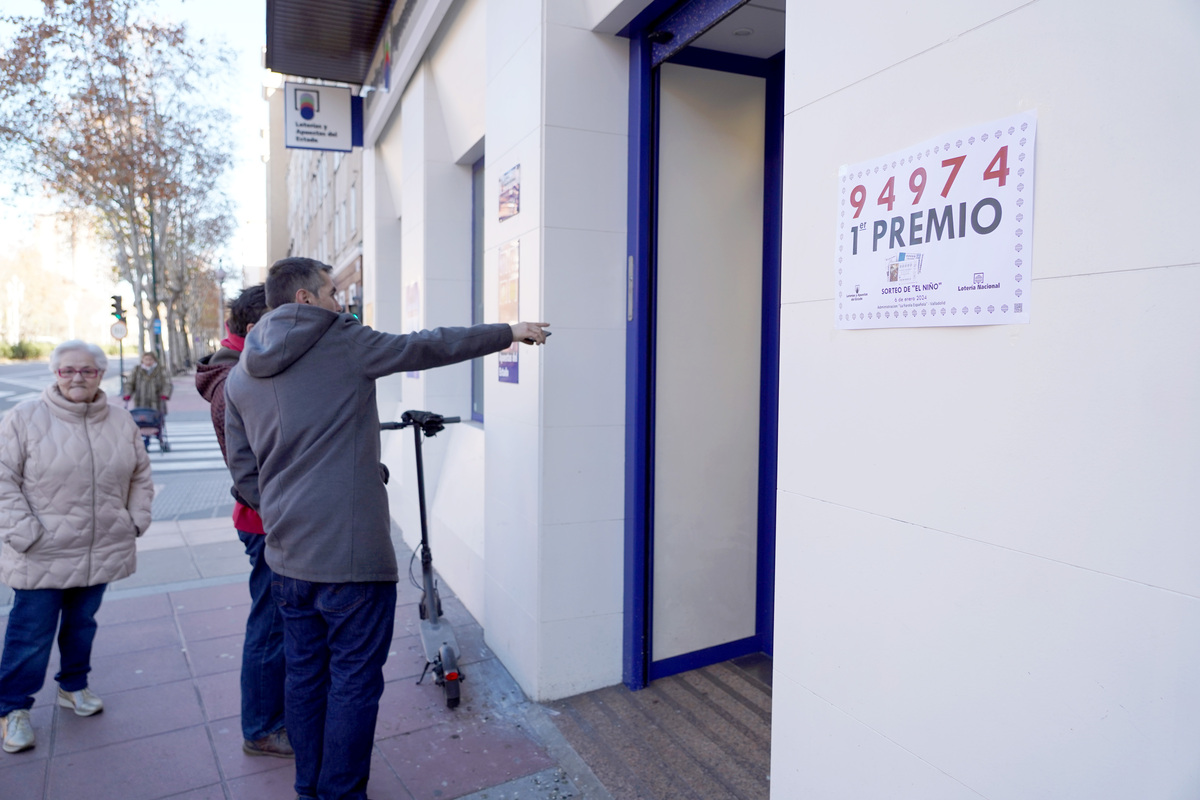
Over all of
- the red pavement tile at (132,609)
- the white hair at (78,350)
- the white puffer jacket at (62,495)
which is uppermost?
the white hair at (78,350)

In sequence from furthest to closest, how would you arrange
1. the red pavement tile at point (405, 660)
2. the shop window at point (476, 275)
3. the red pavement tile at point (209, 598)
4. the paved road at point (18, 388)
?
1. the paved road at point (18, 388)
2. the shop window at point (476, 275)
3. the red pavement tile at point (209, 598)
4. the red pavement tile at point (405, 660)

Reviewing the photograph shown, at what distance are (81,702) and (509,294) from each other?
2874 millimetres

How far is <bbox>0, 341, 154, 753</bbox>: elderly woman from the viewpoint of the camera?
341 centimetres

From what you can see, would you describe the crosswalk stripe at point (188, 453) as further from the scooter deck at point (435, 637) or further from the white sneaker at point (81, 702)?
the scooter deck at point (435, 637)

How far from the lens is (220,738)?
11.7ft

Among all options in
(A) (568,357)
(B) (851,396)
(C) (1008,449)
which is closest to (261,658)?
(A) (568,357)

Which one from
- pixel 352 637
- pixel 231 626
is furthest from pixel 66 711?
pixel 352 637

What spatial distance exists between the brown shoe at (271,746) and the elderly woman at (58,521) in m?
0.96

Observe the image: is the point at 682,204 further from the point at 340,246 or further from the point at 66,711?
the point at 340,246

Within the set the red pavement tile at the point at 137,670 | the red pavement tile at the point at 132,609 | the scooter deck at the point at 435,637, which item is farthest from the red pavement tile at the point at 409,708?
the red pavement tile at the point at 132,609

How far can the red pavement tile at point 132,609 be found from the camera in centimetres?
498

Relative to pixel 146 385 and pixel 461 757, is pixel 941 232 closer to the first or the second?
pixel 461 757

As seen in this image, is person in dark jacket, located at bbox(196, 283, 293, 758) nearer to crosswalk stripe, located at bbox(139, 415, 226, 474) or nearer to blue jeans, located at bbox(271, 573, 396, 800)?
blue jeans, located at bbox(271, 573, 396, 800)

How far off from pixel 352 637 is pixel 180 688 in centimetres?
201
